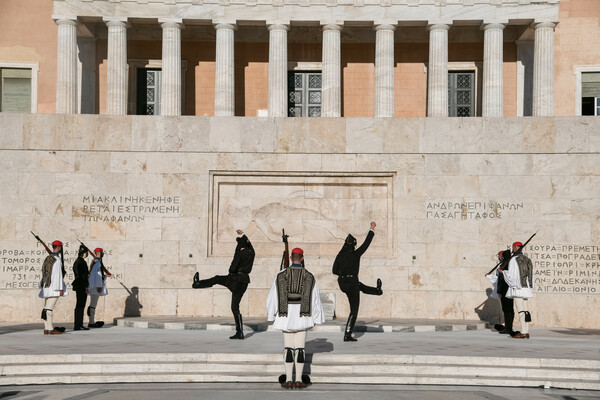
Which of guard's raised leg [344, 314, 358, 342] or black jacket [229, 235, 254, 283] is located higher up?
black jacket [229, 235, 254, 283]

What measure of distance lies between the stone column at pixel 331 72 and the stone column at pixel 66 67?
1210cm

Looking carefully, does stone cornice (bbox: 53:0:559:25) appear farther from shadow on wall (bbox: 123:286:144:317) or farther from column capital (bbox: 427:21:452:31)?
shadow on wall (bbox: 123:286:144:317)

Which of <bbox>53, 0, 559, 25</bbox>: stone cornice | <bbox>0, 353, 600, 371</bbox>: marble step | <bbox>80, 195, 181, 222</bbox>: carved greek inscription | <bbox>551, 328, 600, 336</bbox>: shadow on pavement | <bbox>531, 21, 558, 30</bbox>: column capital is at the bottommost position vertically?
<bbox>551, 328, 600, 336</bbox>: shadow on pavement

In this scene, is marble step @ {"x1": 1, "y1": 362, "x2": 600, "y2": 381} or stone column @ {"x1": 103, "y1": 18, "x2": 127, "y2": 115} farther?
stone column @ {"x1": 103, "y1": 18, "x2": 127, "y2": 115}

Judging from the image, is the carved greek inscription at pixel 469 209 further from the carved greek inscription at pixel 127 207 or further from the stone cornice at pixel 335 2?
the stone cornice at pixel 335 2

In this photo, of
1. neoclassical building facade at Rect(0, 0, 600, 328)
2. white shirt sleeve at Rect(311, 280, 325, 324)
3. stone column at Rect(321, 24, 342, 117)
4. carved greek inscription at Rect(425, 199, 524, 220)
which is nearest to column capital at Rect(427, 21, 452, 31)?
stone column at Rect(321, 24, 342, 117)

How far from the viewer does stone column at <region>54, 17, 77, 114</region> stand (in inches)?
1694

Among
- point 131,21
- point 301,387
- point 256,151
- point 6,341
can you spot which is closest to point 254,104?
point 131,21

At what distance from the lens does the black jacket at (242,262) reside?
18.5 m

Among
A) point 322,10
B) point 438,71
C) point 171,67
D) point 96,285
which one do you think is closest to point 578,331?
point 96,285

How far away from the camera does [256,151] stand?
25312 millimetres

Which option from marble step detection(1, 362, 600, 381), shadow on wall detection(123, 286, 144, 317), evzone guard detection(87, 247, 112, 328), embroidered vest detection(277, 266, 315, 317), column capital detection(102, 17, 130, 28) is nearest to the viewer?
embroidered vest detection(277, 266, 315, 317)

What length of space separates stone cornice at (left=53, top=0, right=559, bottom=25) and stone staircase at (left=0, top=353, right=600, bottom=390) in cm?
3133

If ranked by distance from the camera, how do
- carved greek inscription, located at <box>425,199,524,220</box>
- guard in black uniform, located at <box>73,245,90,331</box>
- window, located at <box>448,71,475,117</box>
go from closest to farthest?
guard in black uniform, located at <box>73,245,90,331</box>, carved greek inscription, located at <box>425,199,524,220</box>, window, located at <box>448,71,475,117</box>
